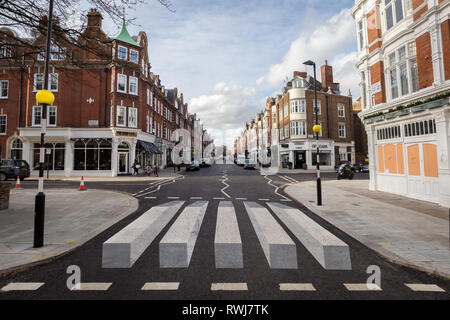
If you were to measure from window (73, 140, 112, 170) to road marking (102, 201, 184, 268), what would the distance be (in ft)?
66.3

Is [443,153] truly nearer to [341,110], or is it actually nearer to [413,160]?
[413,160]

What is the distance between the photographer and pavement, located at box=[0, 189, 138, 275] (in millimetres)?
3973

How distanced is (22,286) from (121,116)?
78.8 feet

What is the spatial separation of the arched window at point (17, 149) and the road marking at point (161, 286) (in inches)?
1214

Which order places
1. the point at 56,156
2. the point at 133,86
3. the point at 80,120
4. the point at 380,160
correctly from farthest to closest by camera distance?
the point at 133,86
the point at 80,120
the point at 56,156
the point at 380,160

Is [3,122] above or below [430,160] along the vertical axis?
above

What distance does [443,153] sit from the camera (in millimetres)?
8227

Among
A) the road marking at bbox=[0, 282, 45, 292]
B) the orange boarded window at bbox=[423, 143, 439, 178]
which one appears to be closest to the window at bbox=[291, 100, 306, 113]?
the orange boarded window at bbox=[423, 143, 439, 178]

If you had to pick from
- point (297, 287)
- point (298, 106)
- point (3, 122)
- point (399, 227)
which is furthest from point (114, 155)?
point (298, 106)

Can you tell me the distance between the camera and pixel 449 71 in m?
8.06

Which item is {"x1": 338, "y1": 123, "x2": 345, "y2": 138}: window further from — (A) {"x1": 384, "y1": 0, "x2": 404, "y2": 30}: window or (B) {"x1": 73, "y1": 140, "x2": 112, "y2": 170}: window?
(B) {"x1": 73, "y1": 140, "x2": 112, "y2": 170}: window

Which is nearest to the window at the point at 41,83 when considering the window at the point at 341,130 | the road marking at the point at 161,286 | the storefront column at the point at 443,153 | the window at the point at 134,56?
the window at the point at 134,56
